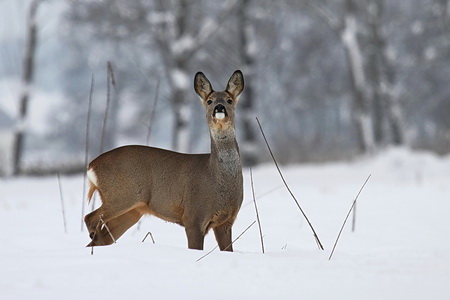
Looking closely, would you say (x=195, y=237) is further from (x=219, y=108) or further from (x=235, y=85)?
(x=235, y=85)

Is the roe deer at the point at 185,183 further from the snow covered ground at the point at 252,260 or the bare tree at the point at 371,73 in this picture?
the bare tree at the point at 371,73

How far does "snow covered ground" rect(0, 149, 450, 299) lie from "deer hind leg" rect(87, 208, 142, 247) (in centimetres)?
31

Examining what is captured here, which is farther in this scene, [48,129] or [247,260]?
[48,129]

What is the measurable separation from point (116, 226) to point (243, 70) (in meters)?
12.9

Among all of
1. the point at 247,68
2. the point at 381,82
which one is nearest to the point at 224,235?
the point at 247,68

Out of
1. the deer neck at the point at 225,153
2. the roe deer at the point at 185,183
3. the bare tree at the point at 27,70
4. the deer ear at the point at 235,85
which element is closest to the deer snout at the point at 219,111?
the roe deer at the point at 185,183

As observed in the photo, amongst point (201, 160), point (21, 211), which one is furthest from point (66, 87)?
point (201, 160)

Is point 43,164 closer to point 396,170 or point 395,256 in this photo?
point 396,170

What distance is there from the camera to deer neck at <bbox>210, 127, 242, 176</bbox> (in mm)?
4820

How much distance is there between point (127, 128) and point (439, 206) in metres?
29.4

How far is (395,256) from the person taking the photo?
4.54m

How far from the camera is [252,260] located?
3926 mm

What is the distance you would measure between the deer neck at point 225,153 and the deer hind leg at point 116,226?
0.77m

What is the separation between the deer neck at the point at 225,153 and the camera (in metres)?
4.82
